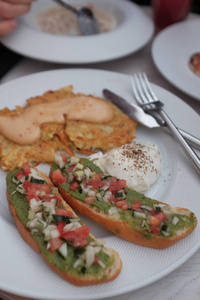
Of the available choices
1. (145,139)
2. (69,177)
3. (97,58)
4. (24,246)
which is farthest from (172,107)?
(24,246)

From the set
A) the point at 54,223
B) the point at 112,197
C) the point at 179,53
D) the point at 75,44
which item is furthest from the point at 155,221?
the point at 179,53

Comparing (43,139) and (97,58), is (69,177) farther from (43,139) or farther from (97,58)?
(97,58)

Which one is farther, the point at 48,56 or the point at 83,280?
the point at 48,56

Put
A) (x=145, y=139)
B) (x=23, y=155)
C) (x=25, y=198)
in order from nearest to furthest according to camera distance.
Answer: (x=25, y=198) < (x=23, y=155) < (x=145, y=139)

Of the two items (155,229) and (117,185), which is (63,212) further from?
(155,229)

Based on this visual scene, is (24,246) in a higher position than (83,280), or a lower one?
lower

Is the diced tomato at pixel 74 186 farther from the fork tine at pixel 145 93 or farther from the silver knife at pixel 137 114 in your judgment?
the fork tine at pixel 145 93

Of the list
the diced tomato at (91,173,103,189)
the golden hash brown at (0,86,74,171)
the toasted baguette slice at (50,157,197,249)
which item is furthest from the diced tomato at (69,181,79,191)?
the golden hash brown at (0,86,74,171)
